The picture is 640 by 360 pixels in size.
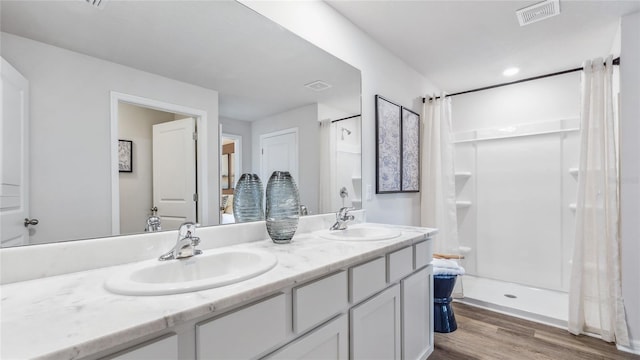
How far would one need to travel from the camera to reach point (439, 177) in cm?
309

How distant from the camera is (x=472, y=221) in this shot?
371 cm

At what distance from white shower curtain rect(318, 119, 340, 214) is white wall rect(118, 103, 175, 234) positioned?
1.02 m

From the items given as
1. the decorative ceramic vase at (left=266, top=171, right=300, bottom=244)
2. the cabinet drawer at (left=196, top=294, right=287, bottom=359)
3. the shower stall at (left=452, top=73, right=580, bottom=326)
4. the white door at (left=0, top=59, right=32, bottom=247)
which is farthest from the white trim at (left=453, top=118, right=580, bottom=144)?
the white door at (left=0, top=59, right=32, bottom=247)

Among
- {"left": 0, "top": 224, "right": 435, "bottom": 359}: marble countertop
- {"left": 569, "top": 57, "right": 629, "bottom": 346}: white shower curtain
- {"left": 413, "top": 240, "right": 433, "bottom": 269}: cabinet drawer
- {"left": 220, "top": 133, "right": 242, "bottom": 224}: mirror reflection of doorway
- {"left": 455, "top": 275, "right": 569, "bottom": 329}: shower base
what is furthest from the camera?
{"left": 455, "top": 275, "right": 569, "bottom": 329}: shower base

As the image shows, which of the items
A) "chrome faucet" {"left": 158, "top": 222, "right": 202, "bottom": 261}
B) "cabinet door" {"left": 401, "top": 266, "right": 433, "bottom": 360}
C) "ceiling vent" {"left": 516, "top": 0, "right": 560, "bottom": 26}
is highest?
"ceiling vent" {"left": 516, "top": 0, "right": 560, "bottom": 26}

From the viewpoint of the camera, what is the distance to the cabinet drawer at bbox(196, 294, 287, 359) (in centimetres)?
73

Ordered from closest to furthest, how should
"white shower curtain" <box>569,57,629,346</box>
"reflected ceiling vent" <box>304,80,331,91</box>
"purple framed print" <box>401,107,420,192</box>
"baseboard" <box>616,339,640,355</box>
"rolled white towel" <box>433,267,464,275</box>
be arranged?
"reflected ceiling vent" <box>304,80,331,91</box>
"baseboard" <box>616,339,640,355</box>
"white shower curtain" <box>569,57,629,346</box>
"rolled white towel" <box>433,267,464,275</box>
"purple framed print" <box>401,107,420,192</box>

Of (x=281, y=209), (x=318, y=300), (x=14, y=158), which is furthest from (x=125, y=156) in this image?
(x=318, y=300)

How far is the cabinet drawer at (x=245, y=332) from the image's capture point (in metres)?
0.73

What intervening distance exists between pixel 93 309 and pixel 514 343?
2587 mm

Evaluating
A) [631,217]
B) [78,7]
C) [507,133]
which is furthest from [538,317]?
[78,7]

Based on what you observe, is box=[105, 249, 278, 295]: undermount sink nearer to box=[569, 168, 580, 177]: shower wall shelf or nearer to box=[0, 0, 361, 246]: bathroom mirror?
box=[0, 0, 361, 246]: bathroom mirror

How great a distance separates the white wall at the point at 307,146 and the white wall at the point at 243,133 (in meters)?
0.19

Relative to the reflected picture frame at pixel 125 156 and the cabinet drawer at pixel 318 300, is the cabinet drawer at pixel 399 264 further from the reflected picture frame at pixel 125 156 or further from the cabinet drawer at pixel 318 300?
the reflected picture frame at pixel 125 156
